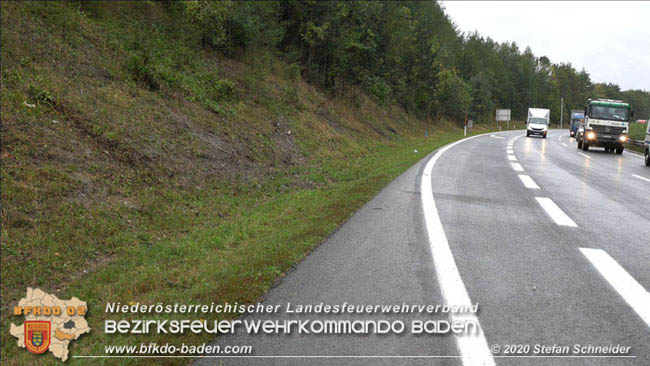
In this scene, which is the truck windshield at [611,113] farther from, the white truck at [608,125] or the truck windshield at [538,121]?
→ the truck windshield at [538,121]

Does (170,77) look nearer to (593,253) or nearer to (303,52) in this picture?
(593,253)

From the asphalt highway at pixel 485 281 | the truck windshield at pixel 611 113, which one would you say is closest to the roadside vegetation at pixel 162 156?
the asphalt highway at pixel 485 281

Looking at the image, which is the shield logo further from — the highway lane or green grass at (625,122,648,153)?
green grass at (625,122,648,153)

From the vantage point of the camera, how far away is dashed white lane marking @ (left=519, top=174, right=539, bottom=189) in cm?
1127

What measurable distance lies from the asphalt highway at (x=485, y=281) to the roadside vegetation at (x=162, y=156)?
67cm

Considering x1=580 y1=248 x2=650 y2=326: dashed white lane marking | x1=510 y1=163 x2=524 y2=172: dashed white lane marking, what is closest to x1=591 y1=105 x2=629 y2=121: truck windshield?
x1=510 y1=163 x2=524 y2=172: dashed white lane marking

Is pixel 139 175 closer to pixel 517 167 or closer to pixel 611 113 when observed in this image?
pixel 517 167

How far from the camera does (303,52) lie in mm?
28484

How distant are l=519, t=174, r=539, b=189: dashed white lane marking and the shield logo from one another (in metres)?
10.3

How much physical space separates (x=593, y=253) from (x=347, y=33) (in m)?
24.9

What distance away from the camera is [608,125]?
2509 cm

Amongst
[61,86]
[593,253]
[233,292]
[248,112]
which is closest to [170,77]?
[248,112]

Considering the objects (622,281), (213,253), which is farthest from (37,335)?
(622,281)

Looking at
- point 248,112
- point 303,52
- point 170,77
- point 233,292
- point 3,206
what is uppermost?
point 303,52
